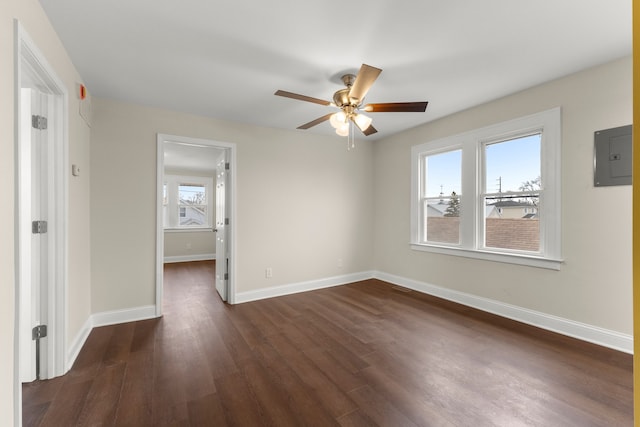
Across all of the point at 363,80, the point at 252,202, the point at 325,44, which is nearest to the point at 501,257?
the point at 363,80

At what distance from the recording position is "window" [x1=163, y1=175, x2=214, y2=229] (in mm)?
6879

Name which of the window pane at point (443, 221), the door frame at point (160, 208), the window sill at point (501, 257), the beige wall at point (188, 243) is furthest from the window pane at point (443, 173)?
the beige wall at point (188, 243)

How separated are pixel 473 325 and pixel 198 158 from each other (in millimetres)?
5801

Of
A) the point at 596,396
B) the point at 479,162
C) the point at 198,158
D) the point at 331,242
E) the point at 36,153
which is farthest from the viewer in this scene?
the point at 198,158

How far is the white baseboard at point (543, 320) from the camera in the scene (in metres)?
2.29

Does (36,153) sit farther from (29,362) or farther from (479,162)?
(479,162)

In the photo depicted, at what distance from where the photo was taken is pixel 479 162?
11.0ft

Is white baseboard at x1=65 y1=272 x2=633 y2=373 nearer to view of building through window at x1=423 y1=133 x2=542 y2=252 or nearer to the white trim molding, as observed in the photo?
the white trim molding

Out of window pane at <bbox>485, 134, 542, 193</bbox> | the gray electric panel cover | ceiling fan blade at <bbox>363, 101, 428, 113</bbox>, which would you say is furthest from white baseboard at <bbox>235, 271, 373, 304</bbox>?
the gray electric panel cover

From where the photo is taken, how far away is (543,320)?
2.72m

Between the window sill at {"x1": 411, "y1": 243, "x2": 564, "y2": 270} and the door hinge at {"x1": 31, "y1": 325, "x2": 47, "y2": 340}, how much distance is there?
160 inches

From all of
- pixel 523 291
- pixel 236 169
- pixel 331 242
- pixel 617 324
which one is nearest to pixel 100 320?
pixel 236 169

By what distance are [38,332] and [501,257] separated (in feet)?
14.0

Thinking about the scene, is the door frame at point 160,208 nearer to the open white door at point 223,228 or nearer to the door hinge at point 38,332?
the open white door at point 223,228
